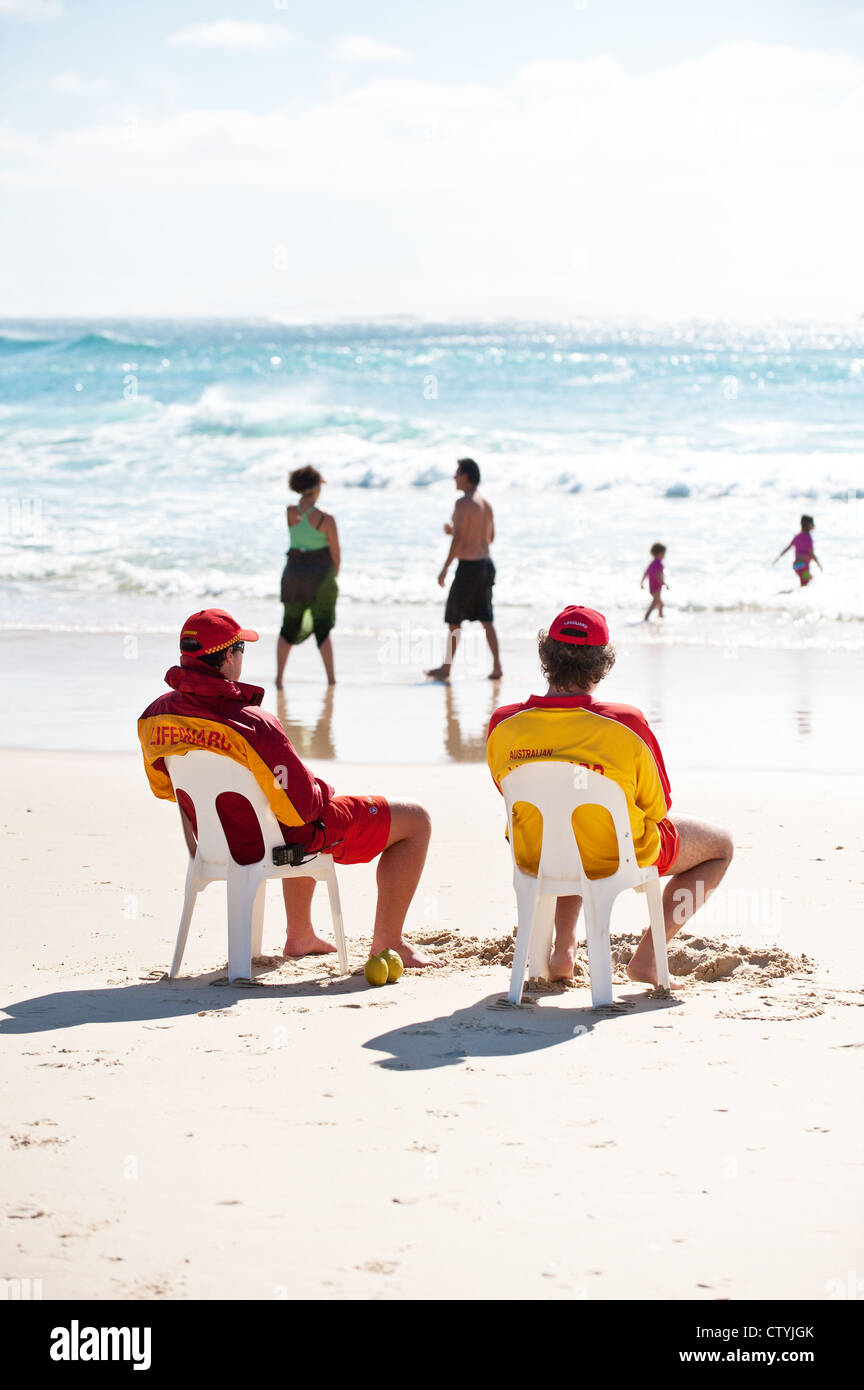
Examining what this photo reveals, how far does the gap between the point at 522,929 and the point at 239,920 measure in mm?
853

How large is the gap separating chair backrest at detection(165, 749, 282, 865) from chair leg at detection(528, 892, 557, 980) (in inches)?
31.8

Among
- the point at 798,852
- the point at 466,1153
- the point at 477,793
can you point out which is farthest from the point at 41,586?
the point at 466,1153

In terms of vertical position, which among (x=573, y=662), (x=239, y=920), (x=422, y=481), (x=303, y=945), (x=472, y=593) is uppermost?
(x=422, y=481)

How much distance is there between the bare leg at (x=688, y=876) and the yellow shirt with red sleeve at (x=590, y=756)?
1.00 feet

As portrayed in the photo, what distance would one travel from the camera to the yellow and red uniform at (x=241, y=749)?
4.21 meters

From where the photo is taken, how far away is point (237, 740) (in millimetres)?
4195

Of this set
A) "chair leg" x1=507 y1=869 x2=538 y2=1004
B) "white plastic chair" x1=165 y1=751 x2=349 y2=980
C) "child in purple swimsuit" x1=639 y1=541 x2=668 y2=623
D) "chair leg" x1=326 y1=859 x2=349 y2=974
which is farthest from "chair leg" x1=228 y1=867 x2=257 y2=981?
"child in purple swimsuit" x1=639 y1=541 x2=668 y2=623

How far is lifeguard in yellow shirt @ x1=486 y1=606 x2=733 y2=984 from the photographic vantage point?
4.03m

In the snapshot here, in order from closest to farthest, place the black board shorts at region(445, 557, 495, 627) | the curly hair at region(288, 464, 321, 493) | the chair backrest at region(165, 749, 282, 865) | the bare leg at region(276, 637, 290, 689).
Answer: the chair backrest at region(165, 749, 282, 865) → the curly hair at region(288, 464, 321, 493) → the bare leg at region(276, 637, 290, 689) → the black board shorts at region(445, 557, 495, 627)

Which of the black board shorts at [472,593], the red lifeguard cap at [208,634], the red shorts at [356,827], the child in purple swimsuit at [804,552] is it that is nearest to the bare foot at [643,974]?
the red shorts at [356,827]

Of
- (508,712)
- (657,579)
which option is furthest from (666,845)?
(657,579)

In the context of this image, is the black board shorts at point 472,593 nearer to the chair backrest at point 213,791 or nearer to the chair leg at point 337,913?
the chair leg at point 337,913

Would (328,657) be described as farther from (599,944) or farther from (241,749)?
(599,944)

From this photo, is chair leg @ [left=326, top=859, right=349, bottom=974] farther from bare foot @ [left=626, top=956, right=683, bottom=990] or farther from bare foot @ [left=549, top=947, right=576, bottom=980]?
bare foot @ [left=626, top=956, right=683, bottom=990]
